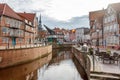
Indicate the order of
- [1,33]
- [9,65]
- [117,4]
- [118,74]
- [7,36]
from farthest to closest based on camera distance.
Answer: [117,4], [7,36], [1,33], [9,65], [118,74]

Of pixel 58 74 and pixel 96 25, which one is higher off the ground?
pixel 96 25

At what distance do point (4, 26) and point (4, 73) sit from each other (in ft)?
67.4

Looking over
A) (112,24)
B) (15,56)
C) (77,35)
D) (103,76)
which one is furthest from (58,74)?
(77,35)

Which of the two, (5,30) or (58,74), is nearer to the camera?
(58,74)

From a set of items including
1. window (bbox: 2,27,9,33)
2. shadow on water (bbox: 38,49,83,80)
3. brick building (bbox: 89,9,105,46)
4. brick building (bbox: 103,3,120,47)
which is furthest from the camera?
brick building (bbox: 89,9,105,46)

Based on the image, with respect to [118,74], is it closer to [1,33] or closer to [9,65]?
[9,65]

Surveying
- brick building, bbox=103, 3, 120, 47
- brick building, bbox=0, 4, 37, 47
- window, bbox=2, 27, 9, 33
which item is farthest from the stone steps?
window, bbox=2, 27, 9, 33

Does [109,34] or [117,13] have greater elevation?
[117,13]

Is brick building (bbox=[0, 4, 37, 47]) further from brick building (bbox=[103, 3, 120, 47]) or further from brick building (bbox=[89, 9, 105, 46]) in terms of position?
brick building (bbox=[89, 9, 105, 46])

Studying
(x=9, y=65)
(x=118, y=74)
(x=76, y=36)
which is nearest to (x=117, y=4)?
(x=9, y=65)

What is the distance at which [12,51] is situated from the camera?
23109 mm

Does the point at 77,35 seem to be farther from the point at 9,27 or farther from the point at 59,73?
the point at 59,73

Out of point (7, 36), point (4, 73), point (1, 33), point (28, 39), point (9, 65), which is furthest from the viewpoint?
point (28, 39)

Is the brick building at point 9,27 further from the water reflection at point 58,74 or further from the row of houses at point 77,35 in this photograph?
the row of houses at point 77,35
